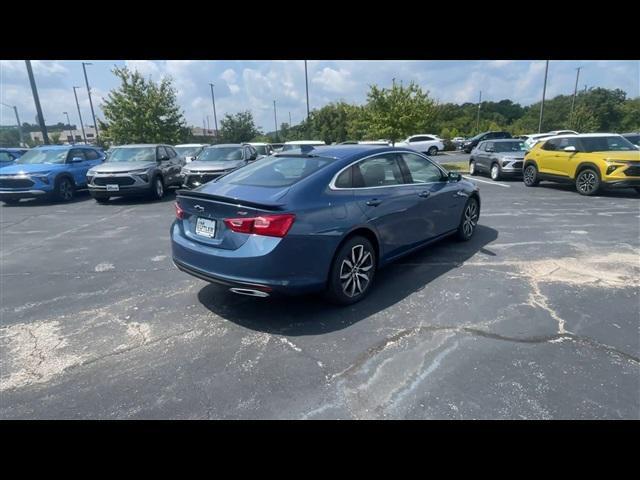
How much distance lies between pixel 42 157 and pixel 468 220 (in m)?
13.0

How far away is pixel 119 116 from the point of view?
2411 centimetres

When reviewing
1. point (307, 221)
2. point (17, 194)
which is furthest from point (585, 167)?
point (17, 194)

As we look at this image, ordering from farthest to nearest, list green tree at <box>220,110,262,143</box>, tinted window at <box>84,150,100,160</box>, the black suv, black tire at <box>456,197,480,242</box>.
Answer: green tree at <box>220,110,262,143</box>, the black suv, tinted window at <box>84,150,100,160</box>, black tire at <box>456,197,480,242</box>

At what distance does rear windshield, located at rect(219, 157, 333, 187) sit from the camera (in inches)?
149

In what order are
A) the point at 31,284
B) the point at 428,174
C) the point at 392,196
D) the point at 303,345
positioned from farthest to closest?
the point at 428,174 < the point at 31,284 < the point at 392,196 < the point at 303,345

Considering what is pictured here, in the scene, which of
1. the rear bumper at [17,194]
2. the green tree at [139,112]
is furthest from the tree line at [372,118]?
the rear bumper at [17,194]

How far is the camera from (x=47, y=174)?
35.6 feet

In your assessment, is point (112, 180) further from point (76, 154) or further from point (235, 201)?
point (235, 201)

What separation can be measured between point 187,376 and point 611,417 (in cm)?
291

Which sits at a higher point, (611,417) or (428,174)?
(428,174)

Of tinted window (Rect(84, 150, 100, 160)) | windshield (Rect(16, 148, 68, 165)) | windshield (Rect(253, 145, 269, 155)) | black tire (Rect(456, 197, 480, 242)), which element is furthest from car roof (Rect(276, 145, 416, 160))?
windshield (Rect(253, 145, 269, 155))

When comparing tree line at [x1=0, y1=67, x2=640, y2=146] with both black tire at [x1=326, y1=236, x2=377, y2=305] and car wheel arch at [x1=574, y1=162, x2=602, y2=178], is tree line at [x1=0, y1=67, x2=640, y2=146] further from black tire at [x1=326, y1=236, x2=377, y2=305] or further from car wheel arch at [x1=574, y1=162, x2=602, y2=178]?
black tire at [x1=326, y1=236, x2=377, y2=305]
